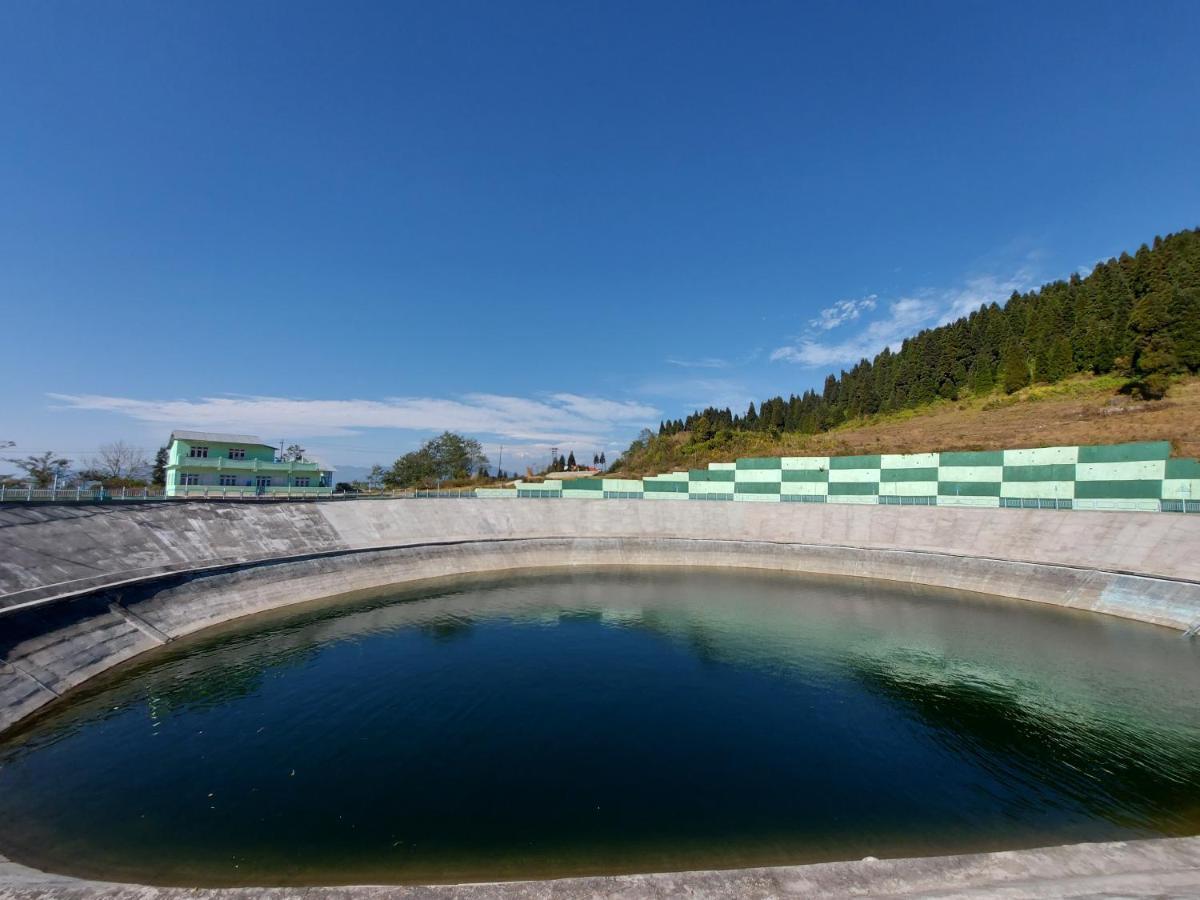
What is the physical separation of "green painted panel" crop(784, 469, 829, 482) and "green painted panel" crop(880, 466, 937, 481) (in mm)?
4955

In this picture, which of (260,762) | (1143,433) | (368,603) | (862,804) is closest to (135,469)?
(368,603)

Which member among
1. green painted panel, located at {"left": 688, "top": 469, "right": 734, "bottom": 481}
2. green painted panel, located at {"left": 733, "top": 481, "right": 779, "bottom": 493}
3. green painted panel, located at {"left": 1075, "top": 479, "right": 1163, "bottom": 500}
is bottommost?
green painted panel, located at {"left": 1075, "top": 479, "right": 1163, "bottom": 500}

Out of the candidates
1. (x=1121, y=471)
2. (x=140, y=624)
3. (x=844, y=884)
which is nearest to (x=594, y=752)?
(x=844, y=884)

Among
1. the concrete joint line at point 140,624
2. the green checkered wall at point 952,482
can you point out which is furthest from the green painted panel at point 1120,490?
the concrete joint line at point 140,624

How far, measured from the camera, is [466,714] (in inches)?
733

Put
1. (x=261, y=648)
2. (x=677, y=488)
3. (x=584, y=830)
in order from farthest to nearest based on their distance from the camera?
(x=677, y=488)
(x=261, y=648)
(x=584, y=830)

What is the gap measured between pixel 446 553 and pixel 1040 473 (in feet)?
156

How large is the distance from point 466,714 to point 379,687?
15.8ft

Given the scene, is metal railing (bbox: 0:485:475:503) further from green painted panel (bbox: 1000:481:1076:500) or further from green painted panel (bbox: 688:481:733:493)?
green painted panel (bbox: 1000:481:1076:500)

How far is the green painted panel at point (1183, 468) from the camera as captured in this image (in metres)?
33.0

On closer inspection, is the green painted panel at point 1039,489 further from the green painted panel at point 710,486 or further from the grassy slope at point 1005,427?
the green painted panel at point 710,486

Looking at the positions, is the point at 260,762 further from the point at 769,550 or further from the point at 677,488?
the point at 677,488

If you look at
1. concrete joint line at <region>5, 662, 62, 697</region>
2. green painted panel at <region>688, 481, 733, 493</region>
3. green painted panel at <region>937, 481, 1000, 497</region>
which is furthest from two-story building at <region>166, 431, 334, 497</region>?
green painted panel at <region>937, 481, 1000, 497</region>

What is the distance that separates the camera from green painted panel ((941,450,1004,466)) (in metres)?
41.2
